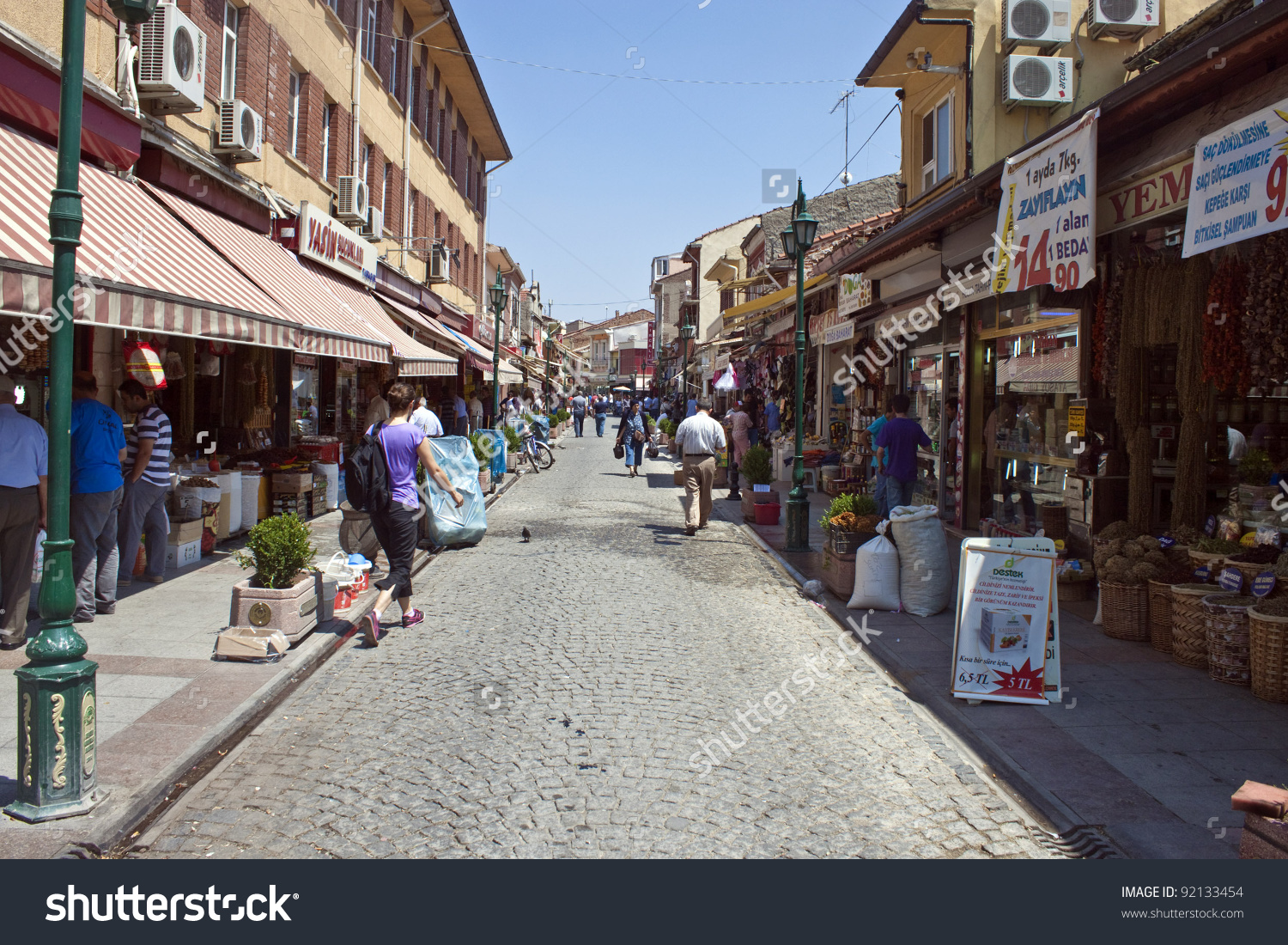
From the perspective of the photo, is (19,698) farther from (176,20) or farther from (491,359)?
Result: (491,359)

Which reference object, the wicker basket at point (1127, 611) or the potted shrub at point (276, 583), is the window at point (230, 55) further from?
the wicker basket at point (1127, 611)

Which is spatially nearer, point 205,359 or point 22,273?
point 22,273

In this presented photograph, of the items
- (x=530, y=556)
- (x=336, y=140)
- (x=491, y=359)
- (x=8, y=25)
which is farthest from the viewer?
(x=491, y=359)

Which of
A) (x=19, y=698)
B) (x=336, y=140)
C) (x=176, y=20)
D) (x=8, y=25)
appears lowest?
(x=19, y=698)

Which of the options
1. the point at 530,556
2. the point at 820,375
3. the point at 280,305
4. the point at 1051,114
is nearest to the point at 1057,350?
the point at 530,556

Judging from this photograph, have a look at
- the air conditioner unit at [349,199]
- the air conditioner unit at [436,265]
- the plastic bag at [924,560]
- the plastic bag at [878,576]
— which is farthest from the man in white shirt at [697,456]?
the air conditioner unit at [436,265]

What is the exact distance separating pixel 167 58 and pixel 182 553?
4.93 m

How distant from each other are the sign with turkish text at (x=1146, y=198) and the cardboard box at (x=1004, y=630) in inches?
122

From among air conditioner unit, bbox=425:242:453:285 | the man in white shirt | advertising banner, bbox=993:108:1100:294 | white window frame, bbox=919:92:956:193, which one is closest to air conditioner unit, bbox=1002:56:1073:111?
white window frame, bbox=919:92:956:193

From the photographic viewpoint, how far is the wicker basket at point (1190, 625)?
6359mm

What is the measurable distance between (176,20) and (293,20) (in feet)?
17.1

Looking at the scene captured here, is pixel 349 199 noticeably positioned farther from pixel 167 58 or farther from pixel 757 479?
pixel 757 479

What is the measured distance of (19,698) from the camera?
3.88 meters

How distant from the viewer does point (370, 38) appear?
60.6ft
